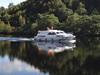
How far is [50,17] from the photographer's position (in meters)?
88.6

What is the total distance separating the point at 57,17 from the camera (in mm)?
100062

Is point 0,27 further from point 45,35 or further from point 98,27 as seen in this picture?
point 45,35

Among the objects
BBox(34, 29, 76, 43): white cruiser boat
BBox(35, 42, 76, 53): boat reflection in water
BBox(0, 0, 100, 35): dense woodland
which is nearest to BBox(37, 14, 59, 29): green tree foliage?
BBox(0, 0, 100, 35): dense woodland

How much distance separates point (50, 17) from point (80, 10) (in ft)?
69.6

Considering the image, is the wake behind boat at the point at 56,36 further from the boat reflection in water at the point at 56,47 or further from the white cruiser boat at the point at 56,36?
the boat reflection in water at the point at 56,47

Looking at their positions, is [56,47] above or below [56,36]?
below

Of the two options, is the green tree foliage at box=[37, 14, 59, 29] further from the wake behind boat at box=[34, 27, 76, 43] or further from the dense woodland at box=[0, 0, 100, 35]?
the wake behind boat at box=[34, 27, 76, 43]

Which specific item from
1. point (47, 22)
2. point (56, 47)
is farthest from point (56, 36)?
point (47, 22)

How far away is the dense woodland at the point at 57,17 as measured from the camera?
77250 millimetres

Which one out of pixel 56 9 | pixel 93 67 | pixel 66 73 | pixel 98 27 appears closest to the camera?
pixel 66 73

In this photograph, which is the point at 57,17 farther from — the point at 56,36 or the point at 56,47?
the point at 56,47

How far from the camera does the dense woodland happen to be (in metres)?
77.2

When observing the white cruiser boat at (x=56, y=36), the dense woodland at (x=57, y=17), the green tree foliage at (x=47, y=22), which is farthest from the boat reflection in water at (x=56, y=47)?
the green tree foliage at (x=47, y=22)

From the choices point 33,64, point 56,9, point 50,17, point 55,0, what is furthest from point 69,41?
point 55,0
